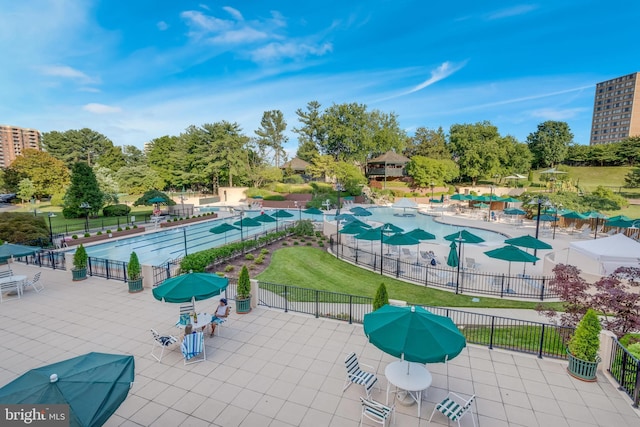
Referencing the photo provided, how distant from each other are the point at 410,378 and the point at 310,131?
59851mm

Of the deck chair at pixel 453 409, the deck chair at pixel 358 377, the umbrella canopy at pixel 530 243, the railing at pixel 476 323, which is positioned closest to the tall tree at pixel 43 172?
the railing at pixel 476 323

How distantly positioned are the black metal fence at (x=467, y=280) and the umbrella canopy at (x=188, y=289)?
9.40 meters

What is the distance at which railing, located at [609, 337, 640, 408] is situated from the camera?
5965 millimetres

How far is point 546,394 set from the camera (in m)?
6.32

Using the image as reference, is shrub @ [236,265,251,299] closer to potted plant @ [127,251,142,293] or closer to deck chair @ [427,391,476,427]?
potted plant @ [127,251,142,293]

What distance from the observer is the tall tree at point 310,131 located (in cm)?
6175

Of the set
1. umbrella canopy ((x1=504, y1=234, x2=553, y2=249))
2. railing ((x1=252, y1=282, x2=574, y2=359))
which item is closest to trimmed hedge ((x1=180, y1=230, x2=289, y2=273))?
railing ((x1=252, y1=282, x2=574, y2=359))

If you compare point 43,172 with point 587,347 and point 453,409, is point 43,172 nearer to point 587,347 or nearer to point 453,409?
point 453,409

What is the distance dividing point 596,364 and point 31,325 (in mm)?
14285

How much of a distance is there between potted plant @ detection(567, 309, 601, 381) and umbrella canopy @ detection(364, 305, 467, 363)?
11.0ft

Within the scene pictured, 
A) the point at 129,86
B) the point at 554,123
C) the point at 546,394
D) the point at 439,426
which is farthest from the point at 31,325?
the point at 554,123

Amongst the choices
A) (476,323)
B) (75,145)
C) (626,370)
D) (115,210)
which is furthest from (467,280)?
(75,145)

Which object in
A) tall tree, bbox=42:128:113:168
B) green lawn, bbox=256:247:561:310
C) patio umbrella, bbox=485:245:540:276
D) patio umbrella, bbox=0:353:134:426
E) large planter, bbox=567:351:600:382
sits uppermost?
tall tree, bbox=42:128:113:168

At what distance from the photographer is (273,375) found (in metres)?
6.88
